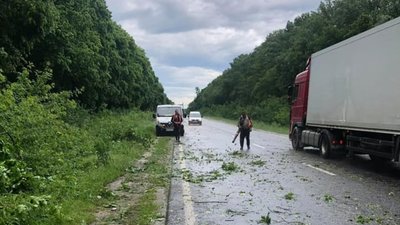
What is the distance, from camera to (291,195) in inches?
388

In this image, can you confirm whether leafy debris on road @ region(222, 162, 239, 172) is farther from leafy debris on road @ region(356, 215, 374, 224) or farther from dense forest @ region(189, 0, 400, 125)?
dense forest @ region(189, 0, 400, 125)

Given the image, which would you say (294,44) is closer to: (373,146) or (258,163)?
(258,163)

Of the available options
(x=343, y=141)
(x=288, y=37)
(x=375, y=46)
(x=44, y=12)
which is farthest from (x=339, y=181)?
(x=288, y=37)

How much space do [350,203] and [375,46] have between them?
221 inches

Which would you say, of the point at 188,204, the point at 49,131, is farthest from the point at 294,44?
the point at 188,204

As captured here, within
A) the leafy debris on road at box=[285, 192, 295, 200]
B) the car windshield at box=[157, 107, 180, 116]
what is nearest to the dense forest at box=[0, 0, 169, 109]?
the car windshield at box=[157, 107, 180, 116]

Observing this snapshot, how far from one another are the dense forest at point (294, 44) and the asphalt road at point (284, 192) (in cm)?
3312

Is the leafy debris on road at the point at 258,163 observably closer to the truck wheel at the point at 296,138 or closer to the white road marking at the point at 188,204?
the white road marking at the point at 188,204

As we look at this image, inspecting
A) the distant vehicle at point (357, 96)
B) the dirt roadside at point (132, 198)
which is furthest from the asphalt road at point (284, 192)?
the distant vehicle at point (357, 96)

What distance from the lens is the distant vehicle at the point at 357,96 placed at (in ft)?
40.0

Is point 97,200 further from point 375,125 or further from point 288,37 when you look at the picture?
point 288,37

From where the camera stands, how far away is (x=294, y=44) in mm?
67000

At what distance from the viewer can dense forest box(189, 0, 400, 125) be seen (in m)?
52.3

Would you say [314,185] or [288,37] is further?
[288,37]
